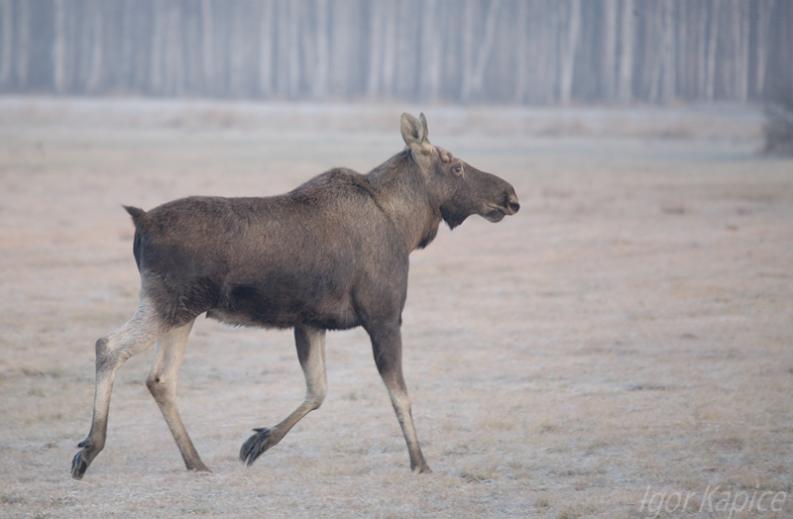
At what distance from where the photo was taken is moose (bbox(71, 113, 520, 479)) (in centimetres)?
661

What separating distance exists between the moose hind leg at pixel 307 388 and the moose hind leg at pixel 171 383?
31 cm

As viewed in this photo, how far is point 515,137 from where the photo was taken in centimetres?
3475

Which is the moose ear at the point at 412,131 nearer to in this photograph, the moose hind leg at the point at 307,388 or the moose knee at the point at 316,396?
the moose hind leg at the point at 307,388

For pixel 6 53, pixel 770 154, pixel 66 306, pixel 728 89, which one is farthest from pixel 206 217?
pixel 6 53

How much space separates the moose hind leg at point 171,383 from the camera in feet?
22.7

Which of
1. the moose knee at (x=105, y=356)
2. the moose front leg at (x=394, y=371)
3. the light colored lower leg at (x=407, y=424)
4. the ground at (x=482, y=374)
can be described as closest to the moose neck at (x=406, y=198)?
the moose front leg at (x=394, y=371)

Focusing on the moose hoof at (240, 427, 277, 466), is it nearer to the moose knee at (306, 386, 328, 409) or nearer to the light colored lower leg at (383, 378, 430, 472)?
the moose knee at (306, 386, 328, 409)

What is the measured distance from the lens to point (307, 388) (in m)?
7.20

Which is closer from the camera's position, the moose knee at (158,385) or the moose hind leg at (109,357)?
the moose hind leg at (109,357)

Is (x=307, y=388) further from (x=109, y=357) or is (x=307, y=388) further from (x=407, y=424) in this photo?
(x=109, y=357)

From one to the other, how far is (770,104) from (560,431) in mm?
23158

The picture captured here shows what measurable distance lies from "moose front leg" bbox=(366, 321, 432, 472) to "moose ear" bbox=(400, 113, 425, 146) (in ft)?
3.60

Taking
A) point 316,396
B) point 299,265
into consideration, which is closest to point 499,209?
point 299,265

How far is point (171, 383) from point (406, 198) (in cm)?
162
